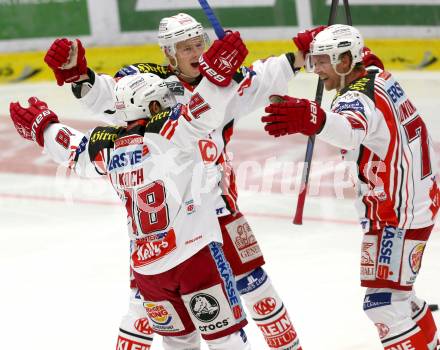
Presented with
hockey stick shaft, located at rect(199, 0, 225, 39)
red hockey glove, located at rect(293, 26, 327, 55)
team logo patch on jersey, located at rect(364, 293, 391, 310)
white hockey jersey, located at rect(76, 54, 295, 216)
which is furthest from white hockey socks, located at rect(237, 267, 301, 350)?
hockey stick shaft, located at rect(199, 0, 225, 39)

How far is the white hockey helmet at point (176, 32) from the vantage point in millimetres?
5109

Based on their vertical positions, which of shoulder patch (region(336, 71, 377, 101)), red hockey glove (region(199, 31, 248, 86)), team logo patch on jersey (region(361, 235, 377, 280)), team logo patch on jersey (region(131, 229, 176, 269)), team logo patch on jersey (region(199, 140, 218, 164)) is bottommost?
team logo patch on jersey (region(361, 235, 377, 280))

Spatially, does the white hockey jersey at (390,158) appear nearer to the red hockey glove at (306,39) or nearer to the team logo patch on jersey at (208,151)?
the red hockey glove at (306,39)

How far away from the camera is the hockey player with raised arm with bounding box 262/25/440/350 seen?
14.8 ft

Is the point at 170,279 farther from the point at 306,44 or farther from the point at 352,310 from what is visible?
the point at 352,310

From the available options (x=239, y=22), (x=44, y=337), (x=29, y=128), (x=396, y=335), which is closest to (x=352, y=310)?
(x=396, y=335)

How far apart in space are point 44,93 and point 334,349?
6.53 m

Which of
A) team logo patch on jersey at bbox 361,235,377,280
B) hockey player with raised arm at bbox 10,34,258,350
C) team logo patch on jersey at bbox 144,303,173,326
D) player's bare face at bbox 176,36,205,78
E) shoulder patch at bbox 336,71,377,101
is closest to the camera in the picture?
hockey player with raised arm at bbox 10,34,258,350

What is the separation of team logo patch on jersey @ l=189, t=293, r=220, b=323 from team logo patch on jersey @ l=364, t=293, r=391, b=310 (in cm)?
81

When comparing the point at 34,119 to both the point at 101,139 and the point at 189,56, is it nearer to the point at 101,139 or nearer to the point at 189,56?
the point at 101,139

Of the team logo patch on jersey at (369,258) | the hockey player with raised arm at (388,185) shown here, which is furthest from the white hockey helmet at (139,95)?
the team logo patch on jersey at (369,258)

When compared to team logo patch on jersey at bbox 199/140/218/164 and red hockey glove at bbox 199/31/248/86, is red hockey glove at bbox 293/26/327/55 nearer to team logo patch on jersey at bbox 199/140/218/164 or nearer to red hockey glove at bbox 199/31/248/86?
team logo patch on jersey at bbox 199/140/218/164

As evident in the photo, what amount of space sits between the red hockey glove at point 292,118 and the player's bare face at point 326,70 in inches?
25.8

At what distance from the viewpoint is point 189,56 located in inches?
201
